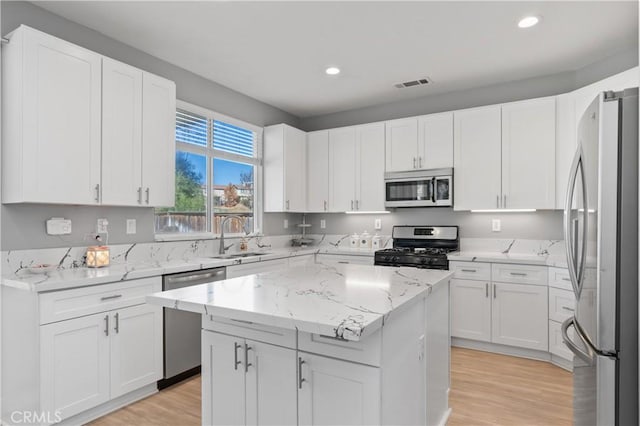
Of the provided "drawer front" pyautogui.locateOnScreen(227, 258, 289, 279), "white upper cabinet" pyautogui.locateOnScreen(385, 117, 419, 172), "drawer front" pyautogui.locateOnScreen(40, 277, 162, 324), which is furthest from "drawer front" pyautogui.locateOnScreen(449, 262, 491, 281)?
"drawer front" pyautogui.locateOnScreen(40, 277, 162, 324)

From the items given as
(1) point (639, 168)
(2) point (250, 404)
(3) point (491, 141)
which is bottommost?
(2) point (250, 404)

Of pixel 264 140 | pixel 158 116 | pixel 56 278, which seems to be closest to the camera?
pixel 56 278

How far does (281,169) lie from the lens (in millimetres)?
4781

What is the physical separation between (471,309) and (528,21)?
8.38ft

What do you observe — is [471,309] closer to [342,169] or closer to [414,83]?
[342,169]

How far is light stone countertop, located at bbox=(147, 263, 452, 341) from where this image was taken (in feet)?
4.42

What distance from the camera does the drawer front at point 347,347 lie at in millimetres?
1463

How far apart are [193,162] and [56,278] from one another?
6.31 ft

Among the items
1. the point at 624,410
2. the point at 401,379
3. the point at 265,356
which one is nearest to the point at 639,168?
the point at 624,410

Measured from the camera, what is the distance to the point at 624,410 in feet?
5.21

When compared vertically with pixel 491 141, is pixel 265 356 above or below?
below

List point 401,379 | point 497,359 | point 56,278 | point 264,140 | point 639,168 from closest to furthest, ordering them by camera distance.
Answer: point 639,168
point 401,379
point 56,278
point 497,359
point 264,140

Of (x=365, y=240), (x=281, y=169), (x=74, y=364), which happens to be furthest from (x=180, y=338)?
(x=365, y=240)

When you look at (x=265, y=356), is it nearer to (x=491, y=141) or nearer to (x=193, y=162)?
(x=193, y=162)
